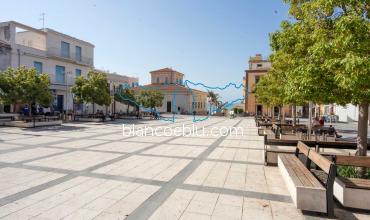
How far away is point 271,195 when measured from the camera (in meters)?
5.31

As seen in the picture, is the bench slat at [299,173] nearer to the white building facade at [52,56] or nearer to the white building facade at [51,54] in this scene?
the white building facade at [52,56]

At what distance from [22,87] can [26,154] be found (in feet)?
35.0

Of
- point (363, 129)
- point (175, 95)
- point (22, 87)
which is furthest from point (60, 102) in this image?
point (363, 129)

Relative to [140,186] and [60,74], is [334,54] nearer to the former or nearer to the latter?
A: [140,186]

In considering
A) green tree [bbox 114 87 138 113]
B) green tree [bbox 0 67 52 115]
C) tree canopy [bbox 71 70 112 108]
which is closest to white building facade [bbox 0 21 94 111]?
green tree [bbox 114 87 138 113]

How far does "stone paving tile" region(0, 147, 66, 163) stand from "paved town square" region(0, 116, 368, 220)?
0.03 m

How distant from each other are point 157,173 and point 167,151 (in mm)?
3157

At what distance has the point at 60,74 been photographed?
102ft

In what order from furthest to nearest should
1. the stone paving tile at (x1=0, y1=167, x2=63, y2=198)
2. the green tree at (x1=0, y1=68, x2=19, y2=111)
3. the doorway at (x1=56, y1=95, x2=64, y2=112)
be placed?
the doorway at (x1=56, y1=95, x2=64, y2=112) → the green tree at (x1=0, y1=68, x2=19, y2=111) → the stone paving tile at (x1=0, y1=167, x2=63, y2=198)

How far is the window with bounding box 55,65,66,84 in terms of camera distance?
3053 cm

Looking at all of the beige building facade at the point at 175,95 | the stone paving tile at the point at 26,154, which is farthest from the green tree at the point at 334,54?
the beige building facade at the point at 175,95

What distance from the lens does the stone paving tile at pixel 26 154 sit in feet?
27.1

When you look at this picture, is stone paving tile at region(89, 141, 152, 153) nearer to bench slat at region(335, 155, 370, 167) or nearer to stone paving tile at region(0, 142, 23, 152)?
stone paving tile at region(0, 142, 23, 152)

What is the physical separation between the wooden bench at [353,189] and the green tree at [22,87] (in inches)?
727
